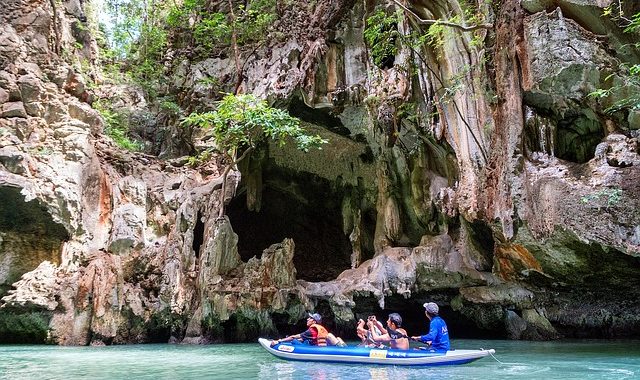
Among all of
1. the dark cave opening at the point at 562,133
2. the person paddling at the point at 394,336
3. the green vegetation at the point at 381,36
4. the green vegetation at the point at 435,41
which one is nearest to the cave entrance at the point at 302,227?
the green vegetation at the point at 381,36

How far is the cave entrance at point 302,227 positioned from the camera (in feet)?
64.0

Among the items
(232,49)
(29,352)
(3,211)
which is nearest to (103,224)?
(3,211)

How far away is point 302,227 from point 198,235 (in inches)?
244

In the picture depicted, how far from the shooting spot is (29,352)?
11.4 m

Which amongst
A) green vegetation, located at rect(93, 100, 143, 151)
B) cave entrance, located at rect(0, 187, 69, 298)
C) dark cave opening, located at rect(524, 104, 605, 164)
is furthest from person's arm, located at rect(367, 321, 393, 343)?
green vegetation, located at rect(93, 100, 143, 151)

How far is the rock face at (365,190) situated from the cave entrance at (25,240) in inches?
2.1

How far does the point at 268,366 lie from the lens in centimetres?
880

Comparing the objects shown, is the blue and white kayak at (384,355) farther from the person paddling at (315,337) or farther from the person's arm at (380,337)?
the person's arm at (380,337)

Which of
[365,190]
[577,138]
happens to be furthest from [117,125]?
[577,138]

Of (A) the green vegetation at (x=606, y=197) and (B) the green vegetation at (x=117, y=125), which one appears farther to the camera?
(B) the green vegetation at (x=117, y=125)

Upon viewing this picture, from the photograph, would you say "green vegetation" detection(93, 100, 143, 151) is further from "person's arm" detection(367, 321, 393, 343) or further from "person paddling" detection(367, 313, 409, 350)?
"person paddling" detection(367, 313, 409, 350)

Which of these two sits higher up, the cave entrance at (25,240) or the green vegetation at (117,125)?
the green vegetation at (117,125)

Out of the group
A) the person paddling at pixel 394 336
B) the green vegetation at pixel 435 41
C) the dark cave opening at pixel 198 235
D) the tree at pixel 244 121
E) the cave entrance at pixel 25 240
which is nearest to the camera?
the person paddling at pixel 394 336

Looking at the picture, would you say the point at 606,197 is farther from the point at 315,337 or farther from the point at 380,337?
the point at 315,337
